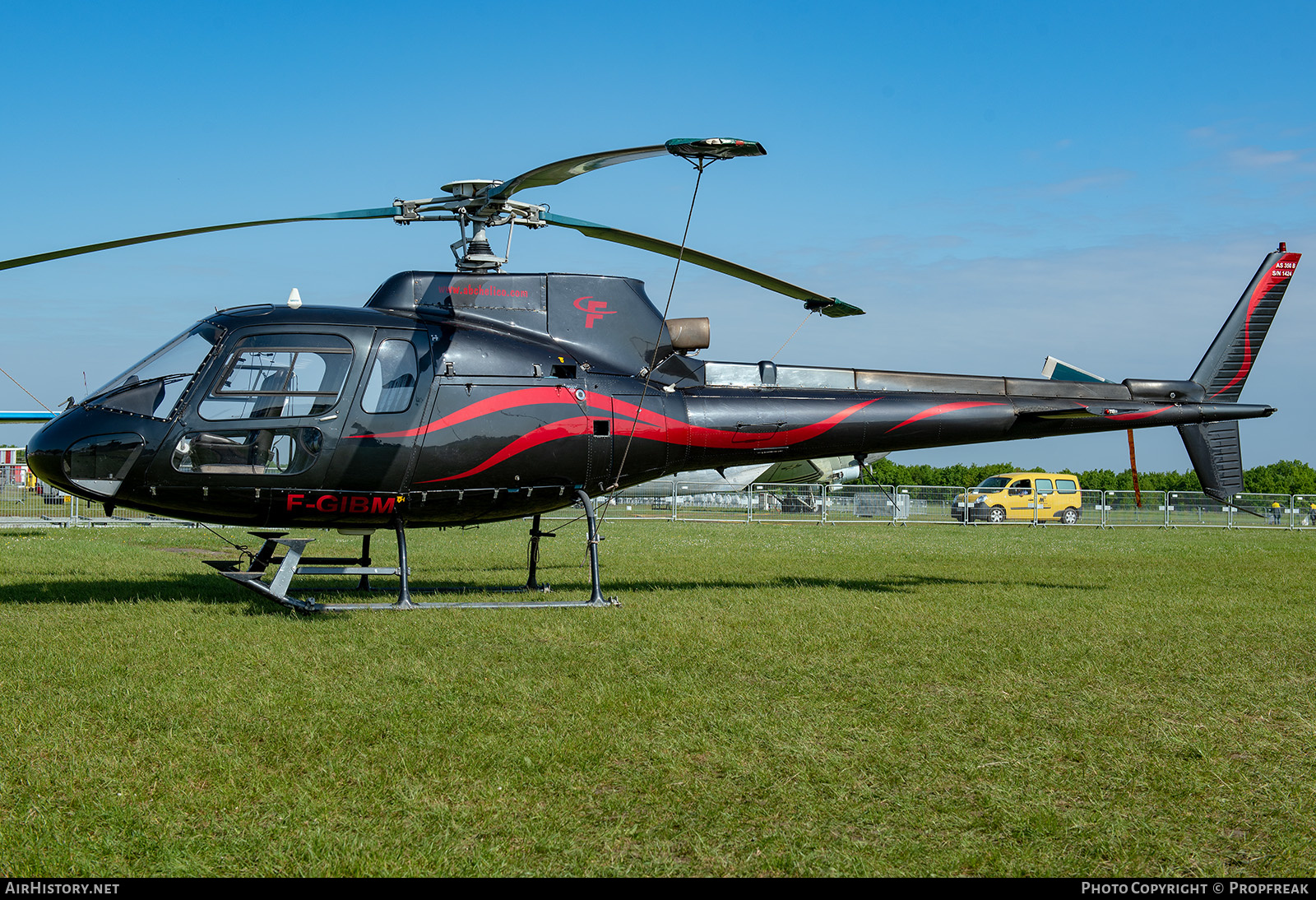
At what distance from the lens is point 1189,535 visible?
2905cm

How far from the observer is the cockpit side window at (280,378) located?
9.22m

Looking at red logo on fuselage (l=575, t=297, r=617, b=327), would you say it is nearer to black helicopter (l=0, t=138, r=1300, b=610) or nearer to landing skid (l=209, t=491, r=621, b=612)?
black helicopter (l=0, t=138, r=1300, b=610)

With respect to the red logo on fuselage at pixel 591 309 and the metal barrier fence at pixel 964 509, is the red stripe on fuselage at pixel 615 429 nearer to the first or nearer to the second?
the red logo on fuselage at pixel 591 309

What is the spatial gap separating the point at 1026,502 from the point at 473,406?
32.7 metres

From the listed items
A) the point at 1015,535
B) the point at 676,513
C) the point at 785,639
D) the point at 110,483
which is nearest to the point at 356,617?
the point at 110,483

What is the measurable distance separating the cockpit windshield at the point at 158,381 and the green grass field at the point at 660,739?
1900 mm

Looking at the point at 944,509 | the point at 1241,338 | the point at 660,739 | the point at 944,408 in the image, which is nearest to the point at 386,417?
the point at 660,739

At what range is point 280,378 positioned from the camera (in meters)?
9.38

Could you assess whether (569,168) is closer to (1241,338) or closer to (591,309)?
(591,309)

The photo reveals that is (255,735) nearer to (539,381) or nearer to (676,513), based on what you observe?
(539,381)

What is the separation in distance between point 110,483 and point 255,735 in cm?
486

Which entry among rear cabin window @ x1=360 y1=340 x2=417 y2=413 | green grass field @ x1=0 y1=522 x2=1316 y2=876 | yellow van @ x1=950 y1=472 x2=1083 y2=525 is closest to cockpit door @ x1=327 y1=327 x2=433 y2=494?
rear cabin window @ x1=360 y1=340 x2=417 y2=413

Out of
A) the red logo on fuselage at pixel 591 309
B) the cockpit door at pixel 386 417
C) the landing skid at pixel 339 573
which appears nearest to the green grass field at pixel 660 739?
the landing skid at pixel 339 573
